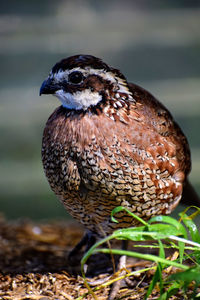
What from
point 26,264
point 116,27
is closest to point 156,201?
point 26,264

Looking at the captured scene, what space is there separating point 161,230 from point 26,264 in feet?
5.92

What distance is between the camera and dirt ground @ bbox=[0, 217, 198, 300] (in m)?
3.42

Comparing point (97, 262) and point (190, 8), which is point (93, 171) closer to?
point (97, 262)

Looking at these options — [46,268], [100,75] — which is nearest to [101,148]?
A: [100,75]

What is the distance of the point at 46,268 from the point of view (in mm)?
3957

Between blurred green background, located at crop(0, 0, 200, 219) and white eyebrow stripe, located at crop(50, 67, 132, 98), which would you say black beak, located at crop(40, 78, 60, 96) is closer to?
white eyebrow stripe, located at crop(50, 67, 132, 98)

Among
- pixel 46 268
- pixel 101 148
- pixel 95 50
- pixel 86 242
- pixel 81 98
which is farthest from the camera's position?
pixel 95 50

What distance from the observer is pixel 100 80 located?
133 inches

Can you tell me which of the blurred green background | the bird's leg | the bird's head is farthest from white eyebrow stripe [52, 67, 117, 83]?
the blurred green background

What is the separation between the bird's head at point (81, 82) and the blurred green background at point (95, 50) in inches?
90.9

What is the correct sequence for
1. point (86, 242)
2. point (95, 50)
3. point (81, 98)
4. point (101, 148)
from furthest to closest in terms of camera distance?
point (95, 50)
point (86, 242)
point (81, 98)
point (101, 148)

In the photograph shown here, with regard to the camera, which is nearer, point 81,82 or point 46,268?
point 81,82

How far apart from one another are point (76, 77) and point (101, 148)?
0.51 metres

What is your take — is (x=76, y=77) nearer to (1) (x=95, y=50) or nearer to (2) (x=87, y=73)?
(2) (x=87, y=73)
